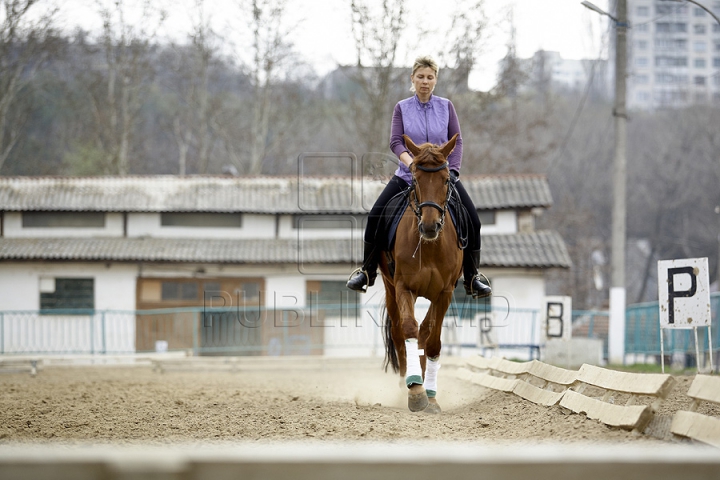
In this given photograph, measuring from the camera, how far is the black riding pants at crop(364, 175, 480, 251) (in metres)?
8.61

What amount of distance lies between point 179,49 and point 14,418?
34577 millimetres

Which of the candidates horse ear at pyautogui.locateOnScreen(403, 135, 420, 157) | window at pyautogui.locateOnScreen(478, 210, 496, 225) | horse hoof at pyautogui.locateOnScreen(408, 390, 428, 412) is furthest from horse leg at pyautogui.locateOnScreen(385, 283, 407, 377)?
window at pyautogui.locateOnScreen(478, 210, 496, 225)

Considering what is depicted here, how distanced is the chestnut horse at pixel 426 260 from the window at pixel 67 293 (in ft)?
63.4

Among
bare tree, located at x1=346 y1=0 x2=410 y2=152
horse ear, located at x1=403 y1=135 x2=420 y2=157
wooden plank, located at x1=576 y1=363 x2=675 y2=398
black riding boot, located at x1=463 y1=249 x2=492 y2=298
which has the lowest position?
wooden plank, located at x1=576 y1=363 x2=675 y2=398

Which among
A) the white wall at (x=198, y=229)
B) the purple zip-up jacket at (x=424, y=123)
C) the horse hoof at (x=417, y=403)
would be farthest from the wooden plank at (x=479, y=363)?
the white wall at (x=198, y=229)

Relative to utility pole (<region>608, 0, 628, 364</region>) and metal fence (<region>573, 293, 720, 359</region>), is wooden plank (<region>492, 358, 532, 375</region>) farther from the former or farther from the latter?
utility pole (<region>608, 0, 628, 364</region>)

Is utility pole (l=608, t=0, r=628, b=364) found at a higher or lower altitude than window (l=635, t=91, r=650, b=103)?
lower

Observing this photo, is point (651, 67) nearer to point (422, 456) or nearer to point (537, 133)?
point (537, 133)

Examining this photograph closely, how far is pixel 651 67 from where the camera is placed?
64.2 metres

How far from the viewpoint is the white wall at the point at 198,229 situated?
26406 mm

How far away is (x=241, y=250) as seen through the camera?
2544 cm

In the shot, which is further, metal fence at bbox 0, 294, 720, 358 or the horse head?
metal fence at bbox 0, 294, 720, 358

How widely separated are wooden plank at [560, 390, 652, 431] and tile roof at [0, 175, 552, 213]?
19.3 meters

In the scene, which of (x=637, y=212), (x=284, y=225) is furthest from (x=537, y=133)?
(x=284, y=225)
